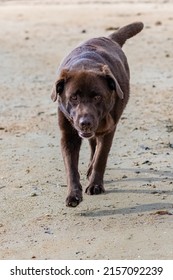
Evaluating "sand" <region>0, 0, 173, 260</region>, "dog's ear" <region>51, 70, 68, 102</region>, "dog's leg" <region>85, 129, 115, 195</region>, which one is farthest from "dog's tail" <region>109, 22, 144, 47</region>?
"dog's ear" <region>51, 70, 68, 102</region>

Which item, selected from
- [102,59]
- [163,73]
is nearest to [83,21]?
[163,73]

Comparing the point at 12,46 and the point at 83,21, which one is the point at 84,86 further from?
the point at 83,21

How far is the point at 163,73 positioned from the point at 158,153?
4.26m

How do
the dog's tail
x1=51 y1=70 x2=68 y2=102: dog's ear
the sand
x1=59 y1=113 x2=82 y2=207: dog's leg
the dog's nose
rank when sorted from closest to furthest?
the sand, the dog's nose, x1=51 y1=70 x2=68 y2=102: dog's ear, x1=59 y1=113 x2=82 y2=207: dog's leg, the dog's tail

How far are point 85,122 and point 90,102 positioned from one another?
0.20 meters

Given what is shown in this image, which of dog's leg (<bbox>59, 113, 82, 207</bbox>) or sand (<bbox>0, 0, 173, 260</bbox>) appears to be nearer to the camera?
sand (<bbox>0, 0, 173, 260</bbox>)

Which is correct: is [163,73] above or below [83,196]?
below

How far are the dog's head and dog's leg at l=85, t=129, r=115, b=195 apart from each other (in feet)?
1.41

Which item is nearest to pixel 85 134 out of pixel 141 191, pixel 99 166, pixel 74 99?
pixel 74 99

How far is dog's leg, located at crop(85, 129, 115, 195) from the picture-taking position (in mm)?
7164

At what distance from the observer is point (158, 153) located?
27.4 feet

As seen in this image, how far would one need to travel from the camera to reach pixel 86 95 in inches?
262

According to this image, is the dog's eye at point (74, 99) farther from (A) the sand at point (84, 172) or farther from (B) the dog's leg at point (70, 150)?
(A) the sand at point (84, 172)

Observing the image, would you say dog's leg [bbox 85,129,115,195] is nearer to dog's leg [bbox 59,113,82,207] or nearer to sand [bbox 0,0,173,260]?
sand [bbox 0,0,173,260]
